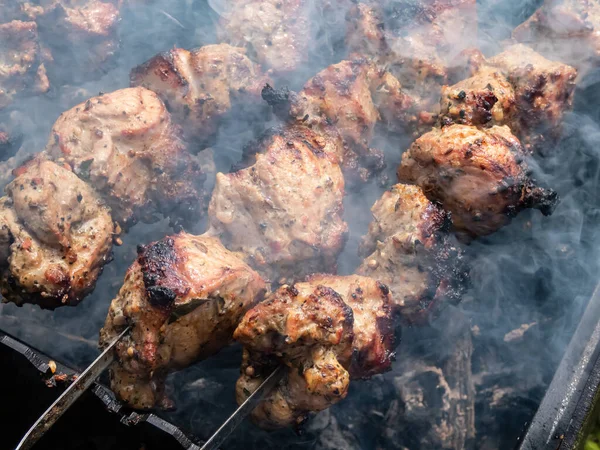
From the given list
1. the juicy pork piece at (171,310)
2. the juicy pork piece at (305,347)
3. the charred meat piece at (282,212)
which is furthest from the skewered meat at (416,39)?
the juicy pork piece at (171,310)

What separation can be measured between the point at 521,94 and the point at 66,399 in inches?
121

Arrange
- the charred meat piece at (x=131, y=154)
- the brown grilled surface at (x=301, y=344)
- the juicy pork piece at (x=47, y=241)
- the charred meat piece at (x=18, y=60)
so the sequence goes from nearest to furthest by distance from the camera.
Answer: the brown grilled surface at (x=301, y=344)
the juicy pork piece at (x=47, y=241)
the charred meat piece at (x=131, y=154)
the charred meat piece at (x=18, y=60)

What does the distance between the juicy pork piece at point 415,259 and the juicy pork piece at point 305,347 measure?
0.26 m

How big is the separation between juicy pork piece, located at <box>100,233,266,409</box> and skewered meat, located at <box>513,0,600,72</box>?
296 cm

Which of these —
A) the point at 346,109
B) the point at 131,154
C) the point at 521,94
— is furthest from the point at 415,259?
the point at 131,154

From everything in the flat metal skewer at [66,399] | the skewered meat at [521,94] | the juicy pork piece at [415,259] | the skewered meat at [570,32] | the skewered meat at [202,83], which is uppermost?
the skewered meat at [570,32]

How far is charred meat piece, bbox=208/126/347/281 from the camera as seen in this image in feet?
8.99

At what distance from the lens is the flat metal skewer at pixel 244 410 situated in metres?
2.09

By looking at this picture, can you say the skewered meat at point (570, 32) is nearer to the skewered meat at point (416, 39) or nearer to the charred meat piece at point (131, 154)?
the skewered meat at point (416, 39)

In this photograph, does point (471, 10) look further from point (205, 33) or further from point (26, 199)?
point (26, 199)

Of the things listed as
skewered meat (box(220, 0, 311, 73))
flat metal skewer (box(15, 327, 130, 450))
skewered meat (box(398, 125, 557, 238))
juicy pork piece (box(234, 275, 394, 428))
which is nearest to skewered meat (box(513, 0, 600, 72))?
skewered meat (box(398, 125, 557, 238))

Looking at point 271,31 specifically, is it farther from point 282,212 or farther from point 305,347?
point 305,347

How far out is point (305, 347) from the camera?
7.46ft

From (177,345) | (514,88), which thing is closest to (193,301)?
(177,345)
